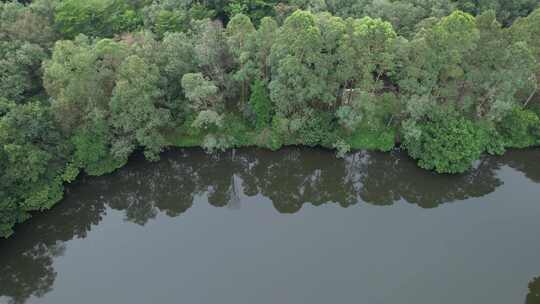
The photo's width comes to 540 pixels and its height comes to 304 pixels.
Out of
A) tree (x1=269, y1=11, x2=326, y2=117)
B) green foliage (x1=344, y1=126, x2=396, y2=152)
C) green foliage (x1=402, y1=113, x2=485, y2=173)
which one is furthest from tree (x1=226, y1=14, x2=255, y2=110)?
green foliage (x1=402, y1=113, x2=485, y2=173)

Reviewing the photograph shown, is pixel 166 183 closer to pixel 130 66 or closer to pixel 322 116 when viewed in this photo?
pixel 130 66

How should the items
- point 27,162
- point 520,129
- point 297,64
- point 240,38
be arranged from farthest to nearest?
point 520,129, point 240,38, point 297,64, point 27,162

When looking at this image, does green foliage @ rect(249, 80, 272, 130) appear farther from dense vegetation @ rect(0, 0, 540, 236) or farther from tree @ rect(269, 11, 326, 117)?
tree @ rect(269, 11, 326, 117)

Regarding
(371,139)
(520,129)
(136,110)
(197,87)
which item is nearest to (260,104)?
(197,87)

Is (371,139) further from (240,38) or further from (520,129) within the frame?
(240,38)

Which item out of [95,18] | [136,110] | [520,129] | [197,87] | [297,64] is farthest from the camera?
[95,18]

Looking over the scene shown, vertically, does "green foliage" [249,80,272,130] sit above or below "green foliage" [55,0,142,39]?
below

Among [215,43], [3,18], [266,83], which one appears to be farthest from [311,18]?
[3,18]

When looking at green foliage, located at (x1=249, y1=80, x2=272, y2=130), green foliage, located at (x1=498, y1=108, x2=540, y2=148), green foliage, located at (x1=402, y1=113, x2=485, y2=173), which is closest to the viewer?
green foliage, located at (x1=402, y1=113, x2=485, y2=173)
